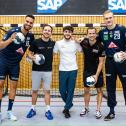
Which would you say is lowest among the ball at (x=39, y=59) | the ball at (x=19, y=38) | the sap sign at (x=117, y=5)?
the ball at (x=39, y=59)

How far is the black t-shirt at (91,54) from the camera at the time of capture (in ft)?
19.4

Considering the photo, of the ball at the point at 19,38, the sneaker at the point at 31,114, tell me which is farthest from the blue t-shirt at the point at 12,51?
the sneaker at the point at 31,114

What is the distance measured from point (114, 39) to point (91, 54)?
533mm

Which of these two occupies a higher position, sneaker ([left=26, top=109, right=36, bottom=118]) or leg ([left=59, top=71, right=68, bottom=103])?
leg ([left=59, top=71, right=68, bottom=103])

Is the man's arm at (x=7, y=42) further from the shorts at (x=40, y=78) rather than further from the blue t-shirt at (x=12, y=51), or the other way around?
the shorts at (x=40, y=78)

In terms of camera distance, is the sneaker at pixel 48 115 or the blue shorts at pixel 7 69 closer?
the blue shorts at pixel 7 69

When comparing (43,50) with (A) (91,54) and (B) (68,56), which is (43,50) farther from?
(A) (91,54)

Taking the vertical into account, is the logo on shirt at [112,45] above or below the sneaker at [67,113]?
above

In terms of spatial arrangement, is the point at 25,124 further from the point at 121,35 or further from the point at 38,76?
the point at 121,35

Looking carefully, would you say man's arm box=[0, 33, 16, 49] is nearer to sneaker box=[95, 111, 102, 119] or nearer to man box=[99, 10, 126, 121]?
man box=[99, 10, 126, 121]

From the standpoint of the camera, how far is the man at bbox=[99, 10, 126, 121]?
18.4ft

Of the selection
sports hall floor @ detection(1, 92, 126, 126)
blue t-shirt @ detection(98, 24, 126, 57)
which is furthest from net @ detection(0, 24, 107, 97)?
blue t-shirt @ detection(98, 24, 126, 57)

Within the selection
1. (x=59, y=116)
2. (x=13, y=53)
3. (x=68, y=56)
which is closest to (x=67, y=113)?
(x=59, y=116)

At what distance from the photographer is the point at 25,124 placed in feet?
18.4
